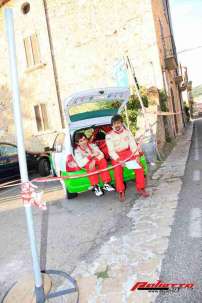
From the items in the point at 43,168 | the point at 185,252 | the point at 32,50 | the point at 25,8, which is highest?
the point at 25,8

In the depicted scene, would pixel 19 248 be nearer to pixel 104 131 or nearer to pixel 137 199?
pixel 137 199

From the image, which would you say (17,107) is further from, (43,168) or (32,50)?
(32,50)

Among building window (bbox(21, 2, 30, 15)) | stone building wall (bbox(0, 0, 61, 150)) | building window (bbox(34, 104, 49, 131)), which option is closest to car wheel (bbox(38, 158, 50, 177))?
stone building wall (bbox(0, 0, 61, 150))

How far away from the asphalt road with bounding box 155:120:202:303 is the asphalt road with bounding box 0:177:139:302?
0.86 m

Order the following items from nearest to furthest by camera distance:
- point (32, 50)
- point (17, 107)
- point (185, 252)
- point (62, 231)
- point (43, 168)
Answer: point (17, 107) < point (185, 252) < point (62, 231) < point (43, 168) < point (32, 50)

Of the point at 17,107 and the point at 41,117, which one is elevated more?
the point at 41,117

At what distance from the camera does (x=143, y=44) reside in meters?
15.3

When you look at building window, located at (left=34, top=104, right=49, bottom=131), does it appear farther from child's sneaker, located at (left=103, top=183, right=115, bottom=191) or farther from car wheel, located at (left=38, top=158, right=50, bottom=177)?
child's sneaker, located at (left=103, top=183, right=115, bottom=191)

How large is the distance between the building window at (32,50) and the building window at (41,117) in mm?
2371

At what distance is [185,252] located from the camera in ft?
11.8

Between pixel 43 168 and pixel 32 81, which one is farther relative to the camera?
pixel 32 81

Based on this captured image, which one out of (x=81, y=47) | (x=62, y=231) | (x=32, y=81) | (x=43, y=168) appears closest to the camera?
(x=62, y=231)

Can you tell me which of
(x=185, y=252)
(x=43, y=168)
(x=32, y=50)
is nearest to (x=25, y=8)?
(x=32, y=50)

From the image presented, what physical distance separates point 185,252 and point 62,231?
2.12m
